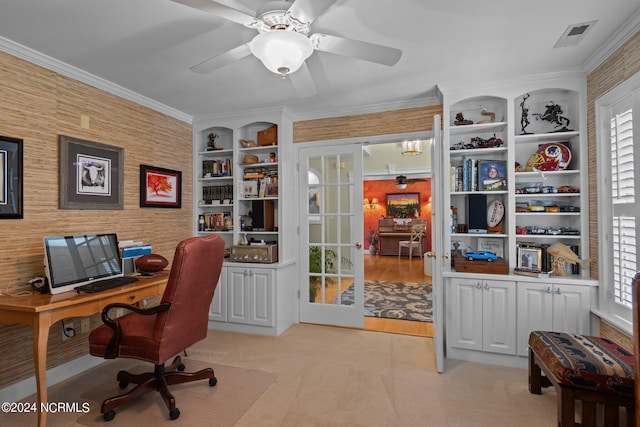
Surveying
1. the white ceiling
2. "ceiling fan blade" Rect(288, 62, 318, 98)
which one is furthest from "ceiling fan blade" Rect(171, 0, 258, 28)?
"ceiling fan blade" Rect(288, 62, 318, 98)

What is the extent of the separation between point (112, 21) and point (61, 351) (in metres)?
2.54

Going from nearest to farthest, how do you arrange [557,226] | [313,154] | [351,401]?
[351,401] < [557,226] < [313,154]

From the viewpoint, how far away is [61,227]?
258cm

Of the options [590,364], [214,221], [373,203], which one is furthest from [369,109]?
[373,203]

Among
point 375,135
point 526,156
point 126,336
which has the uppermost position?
point 375,135

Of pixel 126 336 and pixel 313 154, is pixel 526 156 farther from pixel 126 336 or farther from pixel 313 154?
pixel 126 336

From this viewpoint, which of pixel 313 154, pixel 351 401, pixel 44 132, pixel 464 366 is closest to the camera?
pixel 351 401

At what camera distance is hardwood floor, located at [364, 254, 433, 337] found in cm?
360

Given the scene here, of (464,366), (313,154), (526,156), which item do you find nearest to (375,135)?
(313,154)

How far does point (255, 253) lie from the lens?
361 centimetres

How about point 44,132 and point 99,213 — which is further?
point 99,213

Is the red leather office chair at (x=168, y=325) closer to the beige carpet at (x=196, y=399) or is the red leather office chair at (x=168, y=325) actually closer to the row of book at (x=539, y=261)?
the beige carpet at (x=196, y=399)

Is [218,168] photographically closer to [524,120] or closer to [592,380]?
[524,120]

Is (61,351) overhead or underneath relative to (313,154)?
underneath
